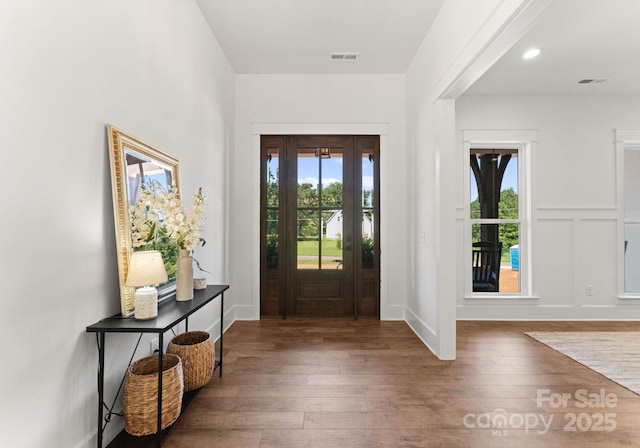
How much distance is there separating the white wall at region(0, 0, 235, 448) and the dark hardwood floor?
2.28ft

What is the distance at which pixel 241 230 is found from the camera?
14.2 feet

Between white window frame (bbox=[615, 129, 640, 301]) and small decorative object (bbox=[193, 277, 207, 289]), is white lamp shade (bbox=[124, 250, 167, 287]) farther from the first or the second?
white window frame (bbox=[615, 129, 640, 301])

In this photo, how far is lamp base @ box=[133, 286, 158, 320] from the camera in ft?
5.78

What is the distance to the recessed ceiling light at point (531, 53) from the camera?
3.30 metres

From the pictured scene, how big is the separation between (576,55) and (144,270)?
4314 millimetres

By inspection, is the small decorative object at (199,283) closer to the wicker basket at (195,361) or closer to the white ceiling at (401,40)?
the wicker basket at (195,361)

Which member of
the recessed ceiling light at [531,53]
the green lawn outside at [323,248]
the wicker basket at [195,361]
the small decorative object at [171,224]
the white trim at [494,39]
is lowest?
the wicker basket at [195,361]

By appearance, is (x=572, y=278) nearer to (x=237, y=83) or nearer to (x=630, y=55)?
(x=630, y=55)

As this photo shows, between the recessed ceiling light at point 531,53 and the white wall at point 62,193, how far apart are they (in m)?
3.33

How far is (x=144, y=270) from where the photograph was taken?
1.74m

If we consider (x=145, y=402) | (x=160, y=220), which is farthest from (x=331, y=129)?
(x=145, y=402)

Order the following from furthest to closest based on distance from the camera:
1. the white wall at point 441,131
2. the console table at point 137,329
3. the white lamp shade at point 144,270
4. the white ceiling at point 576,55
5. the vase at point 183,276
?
the white ceiling at point 576,55, the vase at point 183,276, the white wall at point 441,131, the white lamp shade at point 144,270, the console table at point 137,329

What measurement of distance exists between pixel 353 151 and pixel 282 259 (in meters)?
1.67

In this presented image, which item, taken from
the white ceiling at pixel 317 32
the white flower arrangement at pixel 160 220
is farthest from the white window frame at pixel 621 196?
the white flower arrangement at pixel 160 220
